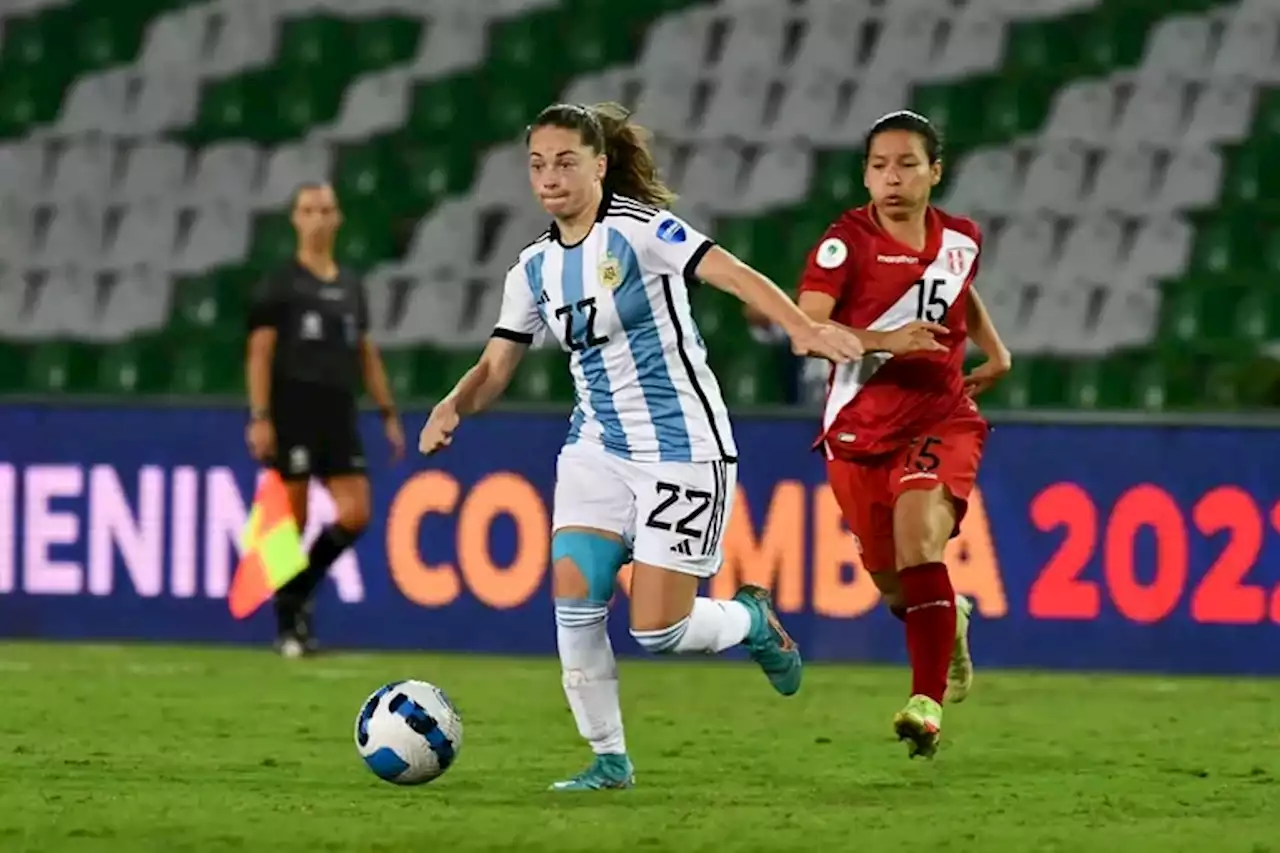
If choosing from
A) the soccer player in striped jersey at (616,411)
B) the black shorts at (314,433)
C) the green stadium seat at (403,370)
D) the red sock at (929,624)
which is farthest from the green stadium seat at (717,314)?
the soccer player in striped jersey at (616,411)

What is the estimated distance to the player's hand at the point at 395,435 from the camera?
12.3m

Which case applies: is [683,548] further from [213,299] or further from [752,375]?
[213,299]

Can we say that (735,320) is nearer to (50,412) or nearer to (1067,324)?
(1067,324)

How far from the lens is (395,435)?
1232 cm

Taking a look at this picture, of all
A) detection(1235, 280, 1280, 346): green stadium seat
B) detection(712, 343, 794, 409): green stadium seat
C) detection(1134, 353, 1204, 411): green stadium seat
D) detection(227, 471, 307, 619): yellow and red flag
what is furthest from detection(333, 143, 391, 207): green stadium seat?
detection(1235, 280, 1280, 346): green stadium seat

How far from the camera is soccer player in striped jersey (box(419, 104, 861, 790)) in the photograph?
707 cm

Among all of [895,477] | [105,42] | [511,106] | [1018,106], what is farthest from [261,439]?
[105,42]

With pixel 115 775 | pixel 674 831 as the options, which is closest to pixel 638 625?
pixel 674 831

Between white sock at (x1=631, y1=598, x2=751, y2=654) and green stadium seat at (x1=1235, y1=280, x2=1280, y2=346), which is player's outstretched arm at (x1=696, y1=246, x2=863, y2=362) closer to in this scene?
white sock at (x1=631, y1=598, x2=751, y2=654)

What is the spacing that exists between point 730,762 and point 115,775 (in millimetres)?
1794

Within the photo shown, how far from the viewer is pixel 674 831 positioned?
6359 mm

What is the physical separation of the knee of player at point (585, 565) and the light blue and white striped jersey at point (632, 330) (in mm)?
245

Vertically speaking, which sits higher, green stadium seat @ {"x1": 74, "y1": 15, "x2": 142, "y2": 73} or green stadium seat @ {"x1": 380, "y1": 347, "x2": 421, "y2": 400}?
green stadium seat @ {"x1": 74, "y1": 15, "x2": 142, "y2": 73}

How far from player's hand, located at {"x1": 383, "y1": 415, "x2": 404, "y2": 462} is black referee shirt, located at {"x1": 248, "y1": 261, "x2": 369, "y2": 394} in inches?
9.5
